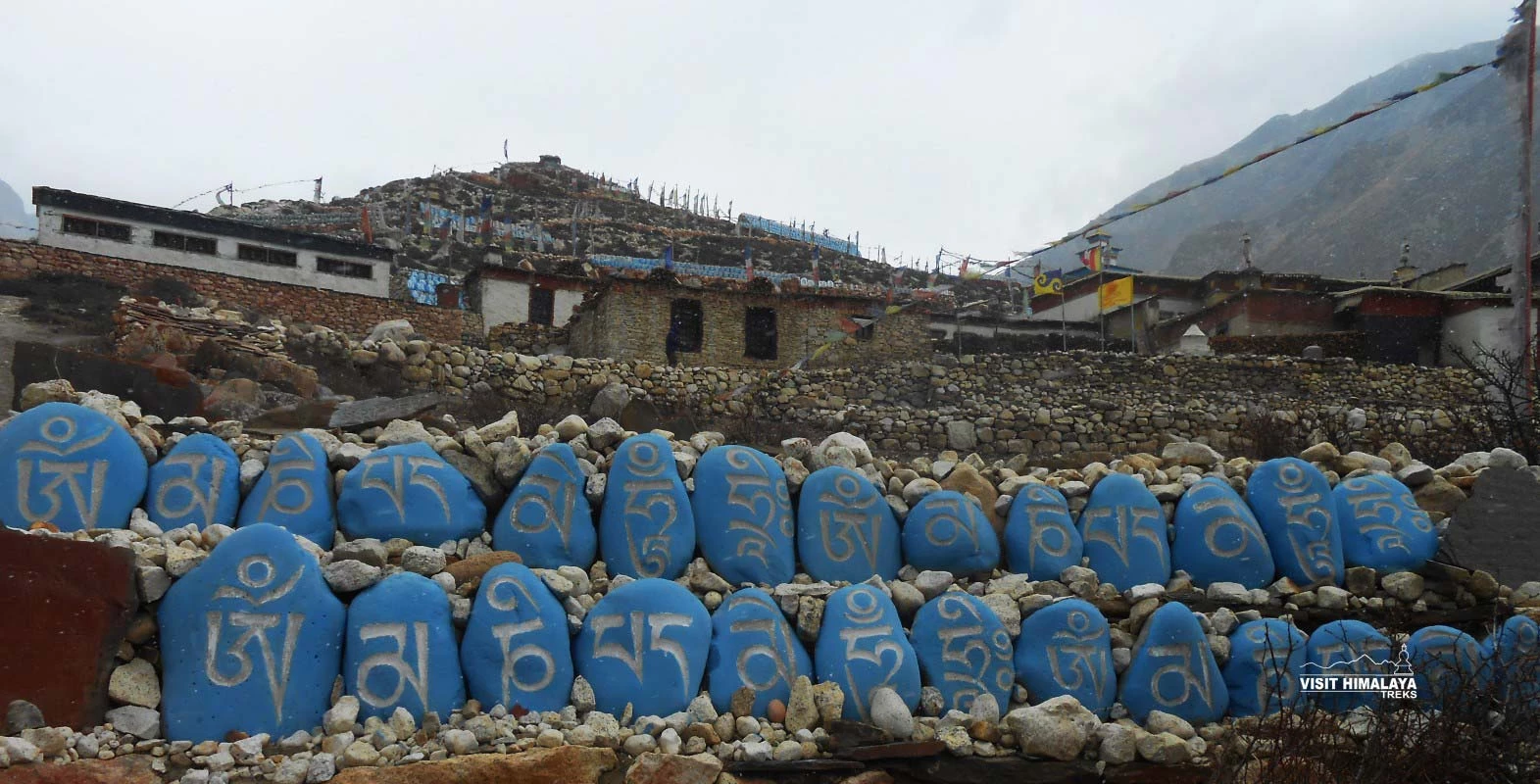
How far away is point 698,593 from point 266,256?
1974 centimetres

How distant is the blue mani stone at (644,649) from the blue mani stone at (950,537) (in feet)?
5.83

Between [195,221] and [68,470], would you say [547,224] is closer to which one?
[195,221]

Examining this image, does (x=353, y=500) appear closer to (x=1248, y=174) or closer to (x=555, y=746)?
(x=555, y=746)

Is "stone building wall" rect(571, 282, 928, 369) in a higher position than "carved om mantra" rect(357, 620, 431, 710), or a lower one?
higher

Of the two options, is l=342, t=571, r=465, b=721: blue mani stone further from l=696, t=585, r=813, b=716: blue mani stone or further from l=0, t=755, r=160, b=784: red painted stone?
l=696, t=585, r=813, b=716: blue mani stone

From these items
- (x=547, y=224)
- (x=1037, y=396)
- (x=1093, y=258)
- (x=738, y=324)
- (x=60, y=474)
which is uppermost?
(x=547, y=224)

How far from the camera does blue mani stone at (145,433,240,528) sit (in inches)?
223

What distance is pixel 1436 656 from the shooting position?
206 inches

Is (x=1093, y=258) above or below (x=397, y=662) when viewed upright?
above

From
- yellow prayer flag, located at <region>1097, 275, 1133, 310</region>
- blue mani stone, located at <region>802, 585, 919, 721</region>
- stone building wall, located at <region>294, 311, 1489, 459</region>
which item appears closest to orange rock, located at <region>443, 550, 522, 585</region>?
blue mani stone, located at <region>802, 585, 919, 721</region>

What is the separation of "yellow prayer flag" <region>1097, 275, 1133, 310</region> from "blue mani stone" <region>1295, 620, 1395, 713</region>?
1775 cm

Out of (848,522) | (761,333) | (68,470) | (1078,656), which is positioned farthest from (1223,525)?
(761,333)

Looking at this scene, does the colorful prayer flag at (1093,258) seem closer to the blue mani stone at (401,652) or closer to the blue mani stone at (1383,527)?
the blue mani stone at (1383,527)

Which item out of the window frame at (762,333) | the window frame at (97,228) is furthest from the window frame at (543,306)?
the window frame at (97,228)
